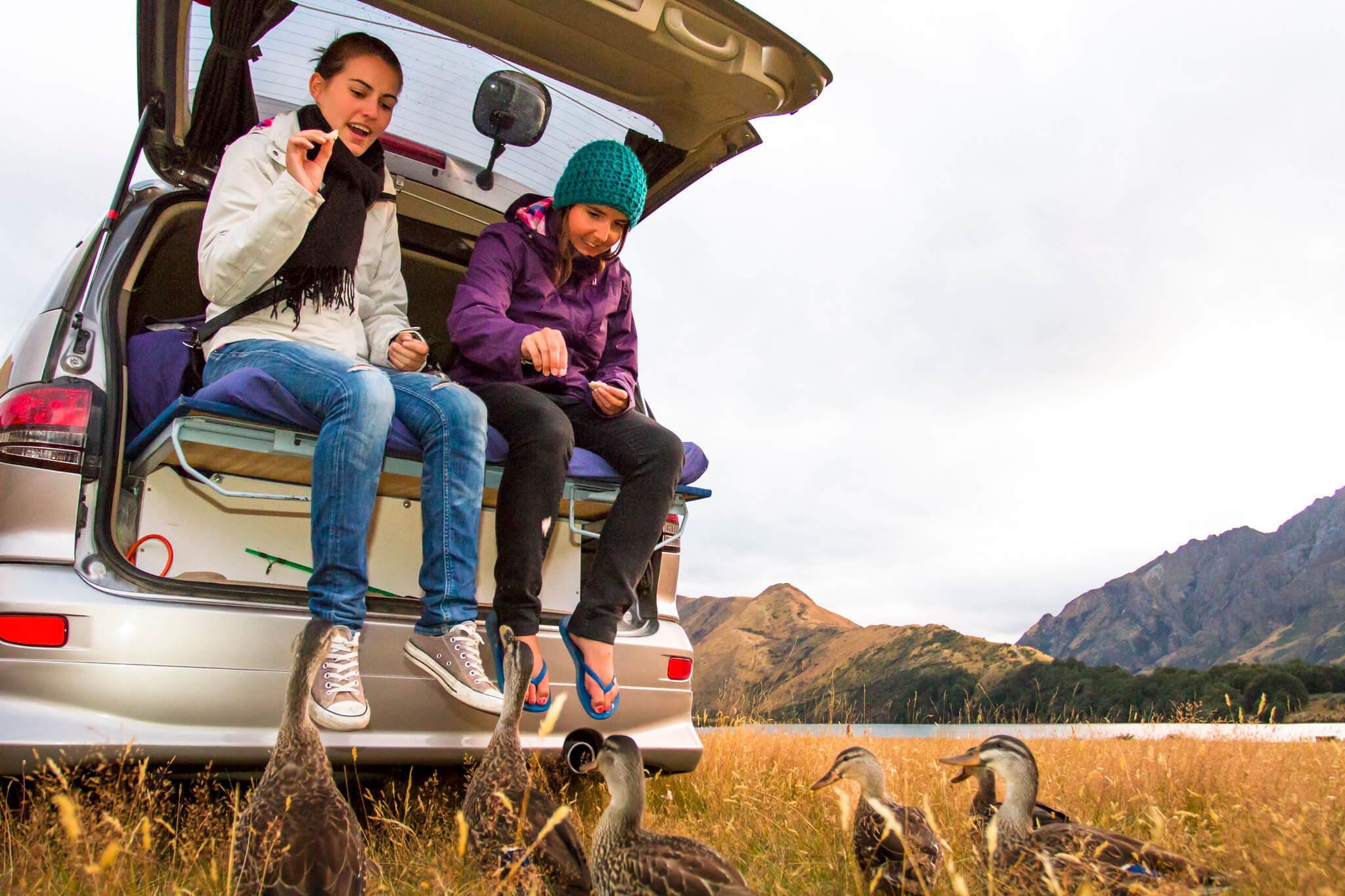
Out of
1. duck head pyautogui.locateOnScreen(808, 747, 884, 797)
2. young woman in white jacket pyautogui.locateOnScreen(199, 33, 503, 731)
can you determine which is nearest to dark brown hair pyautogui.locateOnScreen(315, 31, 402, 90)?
young woman in white jacket pyautogui.locateOnScreen(199, 33, 503, 731)

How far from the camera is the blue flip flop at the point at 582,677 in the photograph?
2654mm

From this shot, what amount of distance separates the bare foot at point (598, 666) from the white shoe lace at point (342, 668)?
0.62m

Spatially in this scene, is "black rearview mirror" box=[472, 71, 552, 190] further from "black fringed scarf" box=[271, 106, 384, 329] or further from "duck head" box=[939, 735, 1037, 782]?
"duck head" box=[939, 735, 1037, 782]

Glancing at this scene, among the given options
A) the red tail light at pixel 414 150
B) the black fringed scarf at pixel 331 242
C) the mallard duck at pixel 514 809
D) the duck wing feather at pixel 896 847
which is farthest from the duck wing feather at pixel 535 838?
the red tail light at pixel 414 150

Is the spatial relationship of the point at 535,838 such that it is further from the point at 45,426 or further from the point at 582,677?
the point at 45,426

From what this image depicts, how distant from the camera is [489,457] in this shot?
2711 millimetres

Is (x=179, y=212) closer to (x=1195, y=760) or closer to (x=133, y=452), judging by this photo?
(x=133, y=452)

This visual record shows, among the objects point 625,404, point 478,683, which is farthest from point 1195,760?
point 478,683

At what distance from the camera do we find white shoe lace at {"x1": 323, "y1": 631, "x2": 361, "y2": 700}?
226 cm

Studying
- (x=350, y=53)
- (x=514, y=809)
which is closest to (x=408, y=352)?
(x=350, y=53)

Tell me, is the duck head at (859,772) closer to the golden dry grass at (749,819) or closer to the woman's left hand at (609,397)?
the golden dry grass at (749,819)

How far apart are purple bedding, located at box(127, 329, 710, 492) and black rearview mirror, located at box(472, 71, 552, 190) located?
1.28m

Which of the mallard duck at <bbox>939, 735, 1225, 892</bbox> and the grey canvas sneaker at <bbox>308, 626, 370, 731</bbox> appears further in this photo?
the grey canvas sneaker at <bbox>308, 626, 370, 731</bbox>

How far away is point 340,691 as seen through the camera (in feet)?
7.41
